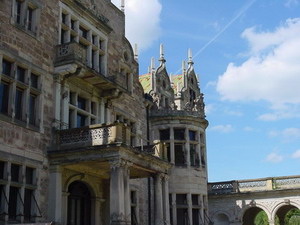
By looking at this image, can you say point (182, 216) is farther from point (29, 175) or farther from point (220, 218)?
point (29, 175)

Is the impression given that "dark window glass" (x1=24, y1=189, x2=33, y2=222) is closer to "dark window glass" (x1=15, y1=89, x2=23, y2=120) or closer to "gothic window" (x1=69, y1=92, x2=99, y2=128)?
"dark window glass" (x1=15, y1=89, x2=23, y2=120)

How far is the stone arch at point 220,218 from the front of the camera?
33.4 m

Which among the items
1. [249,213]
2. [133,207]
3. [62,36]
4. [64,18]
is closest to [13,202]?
[62,36]

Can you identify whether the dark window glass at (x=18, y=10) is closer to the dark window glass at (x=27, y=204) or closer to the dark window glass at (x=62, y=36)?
the dark window glass at (x=62, y=36)

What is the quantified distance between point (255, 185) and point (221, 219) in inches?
142

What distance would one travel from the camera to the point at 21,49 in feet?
57.6

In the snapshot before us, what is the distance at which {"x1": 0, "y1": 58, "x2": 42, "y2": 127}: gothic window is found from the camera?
16.8 metres

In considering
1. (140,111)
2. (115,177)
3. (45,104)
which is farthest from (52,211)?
(140,111)

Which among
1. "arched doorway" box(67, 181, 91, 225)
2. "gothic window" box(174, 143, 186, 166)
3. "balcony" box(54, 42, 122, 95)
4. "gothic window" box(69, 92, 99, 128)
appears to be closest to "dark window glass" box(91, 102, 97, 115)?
"gothic window" box(69, 92, 99, 128)

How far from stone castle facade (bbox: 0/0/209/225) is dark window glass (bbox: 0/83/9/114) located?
0.04 metres

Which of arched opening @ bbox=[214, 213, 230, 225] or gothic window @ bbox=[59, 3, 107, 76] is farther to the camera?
arched opening @ bbox=[214, 213, 230, 225]

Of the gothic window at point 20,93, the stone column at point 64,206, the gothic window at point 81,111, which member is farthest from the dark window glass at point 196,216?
the gothic window at point 20,93

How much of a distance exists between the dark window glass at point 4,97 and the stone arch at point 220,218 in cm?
2062

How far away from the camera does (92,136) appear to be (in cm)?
1805
